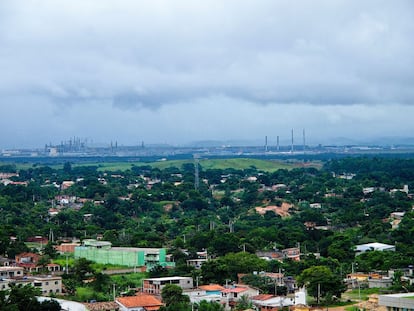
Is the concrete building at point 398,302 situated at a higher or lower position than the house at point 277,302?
higher

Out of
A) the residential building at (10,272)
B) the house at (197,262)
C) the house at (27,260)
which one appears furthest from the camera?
the house at (197,262)

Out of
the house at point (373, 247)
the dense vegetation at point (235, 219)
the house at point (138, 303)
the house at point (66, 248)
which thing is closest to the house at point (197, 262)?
the dense vegetation at point (235, 219)

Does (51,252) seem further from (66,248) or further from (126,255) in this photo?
(126,255)

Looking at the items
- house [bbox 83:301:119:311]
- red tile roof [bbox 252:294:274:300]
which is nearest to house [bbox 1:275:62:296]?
house [bbox 83:301:119:311]

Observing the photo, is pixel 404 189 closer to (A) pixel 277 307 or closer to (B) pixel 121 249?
(B) pixel 121 249

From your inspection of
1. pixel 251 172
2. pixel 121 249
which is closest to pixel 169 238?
pixel 121 249

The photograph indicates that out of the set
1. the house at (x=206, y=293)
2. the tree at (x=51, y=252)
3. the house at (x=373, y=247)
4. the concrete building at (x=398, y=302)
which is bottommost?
the house at (x=373, y=247)

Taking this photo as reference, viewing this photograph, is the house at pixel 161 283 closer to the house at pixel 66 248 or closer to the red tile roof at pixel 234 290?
the red tile roof at pixel 234 290
